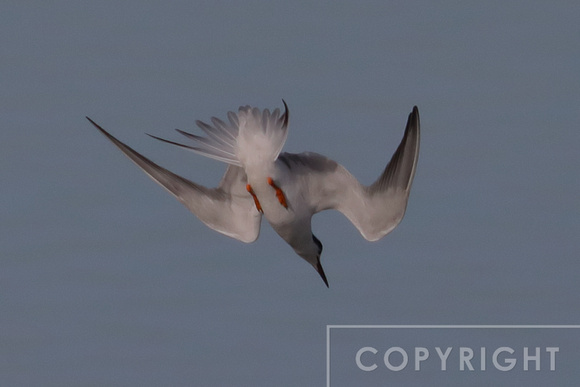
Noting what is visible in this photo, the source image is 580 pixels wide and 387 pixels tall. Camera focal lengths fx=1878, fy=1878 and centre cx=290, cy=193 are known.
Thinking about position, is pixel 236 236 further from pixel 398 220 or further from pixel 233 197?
pixel 398 220

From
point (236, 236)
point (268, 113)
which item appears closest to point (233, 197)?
point (236, 236)

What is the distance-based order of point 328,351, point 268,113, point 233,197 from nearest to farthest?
point 268,113
point 233,197
point 328,351

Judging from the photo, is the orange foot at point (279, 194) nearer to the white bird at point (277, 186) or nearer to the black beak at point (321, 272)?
the white bird at point (277, 186)

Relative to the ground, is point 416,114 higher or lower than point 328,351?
higher

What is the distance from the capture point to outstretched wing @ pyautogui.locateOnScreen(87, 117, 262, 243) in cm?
1414

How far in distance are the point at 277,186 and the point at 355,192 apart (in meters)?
0.79

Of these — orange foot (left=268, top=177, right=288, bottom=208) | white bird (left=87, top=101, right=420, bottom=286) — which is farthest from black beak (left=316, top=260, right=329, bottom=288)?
orange foot (left=268, top=177, right=288, bottom=208)

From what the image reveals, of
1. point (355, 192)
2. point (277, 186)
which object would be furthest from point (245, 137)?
point (355, 192)

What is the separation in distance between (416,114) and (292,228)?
4.37 ft

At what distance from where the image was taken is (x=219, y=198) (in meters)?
14.3

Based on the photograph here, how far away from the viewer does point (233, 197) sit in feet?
46.6

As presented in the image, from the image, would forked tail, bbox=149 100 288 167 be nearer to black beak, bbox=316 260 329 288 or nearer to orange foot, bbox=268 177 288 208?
orange foot, bbox=268 177 288 208

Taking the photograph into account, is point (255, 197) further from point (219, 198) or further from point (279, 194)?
point (219, 198)

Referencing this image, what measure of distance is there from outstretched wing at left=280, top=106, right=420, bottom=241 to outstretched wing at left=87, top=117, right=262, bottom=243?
1.72 ft
